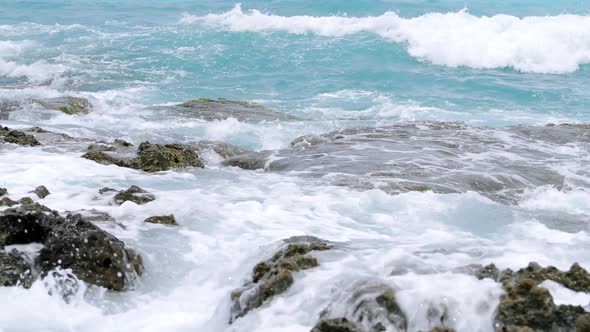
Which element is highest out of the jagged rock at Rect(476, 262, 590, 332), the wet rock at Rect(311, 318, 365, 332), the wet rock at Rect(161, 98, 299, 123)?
the jagged rock at Rect(476, 262, 590, 332)

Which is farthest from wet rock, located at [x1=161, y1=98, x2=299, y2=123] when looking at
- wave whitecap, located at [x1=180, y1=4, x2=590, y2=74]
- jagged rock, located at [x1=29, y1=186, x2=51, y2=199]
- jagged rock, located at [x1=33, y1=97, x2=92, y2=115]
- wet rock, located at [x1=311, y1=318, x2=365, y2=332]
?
wave whitecap, located at [x1=180, y1=4, x2=590, y2=74]

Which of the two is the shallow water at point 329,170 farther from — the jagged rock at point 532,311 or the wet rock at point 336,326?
the wet rock at point 336,326

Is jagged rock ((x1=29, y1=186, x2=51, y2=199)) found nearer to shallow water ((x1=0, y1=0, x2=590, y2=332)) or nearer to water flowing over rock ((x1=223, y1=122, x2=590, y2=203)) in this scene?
shallow water ((x1=0, y1=0, x2=590, y2=332))

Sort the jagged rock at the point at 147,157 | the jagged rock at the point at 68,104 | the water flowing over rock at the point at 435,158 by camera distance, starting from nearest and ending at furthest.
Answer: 1. the water flowing over rock at the point at 435,158
2. the jagged rock at the point at 147,157
3. the jagged rock at the point at 68,104

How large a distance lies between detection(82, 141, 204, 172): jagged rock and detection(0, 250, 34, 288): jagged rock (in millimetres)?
4176

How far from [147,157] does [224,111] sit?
6924mm

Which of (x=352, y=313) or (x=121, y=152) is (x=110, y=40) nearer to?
(x=121, y=152)

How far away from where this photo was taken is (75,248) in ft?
14.1

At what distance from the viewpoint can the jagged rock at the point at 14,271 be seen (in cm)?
408

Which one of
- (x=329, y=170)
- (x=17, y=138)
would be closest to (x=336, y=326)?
(x=329, y=170)

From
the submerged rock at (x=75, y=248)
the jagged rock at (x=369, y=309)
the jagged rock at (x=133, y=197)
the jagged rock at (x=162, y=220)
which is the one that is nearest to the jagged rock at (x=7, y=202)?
A: the jagged rock at (x=133, y=197)

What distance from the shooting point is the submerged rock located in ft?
14.1

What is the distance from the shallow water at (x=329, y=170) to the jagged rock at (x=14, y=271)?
0.07 m

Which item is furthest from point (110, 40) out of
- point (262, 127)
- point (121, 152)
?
point (121, 152)
